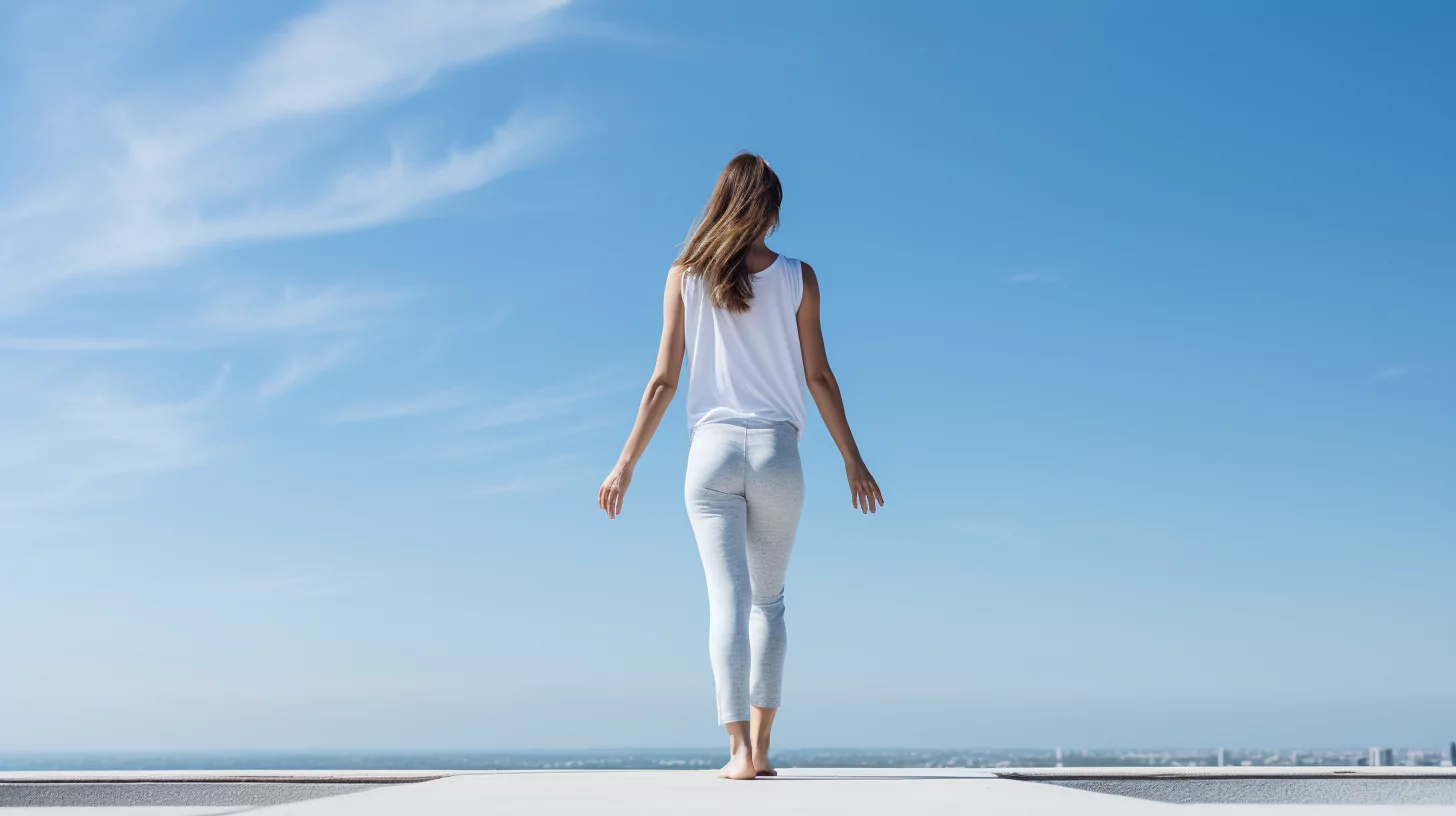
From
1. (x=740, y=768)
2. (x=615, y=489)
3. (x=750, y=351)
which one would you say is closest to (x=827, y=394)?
(x=750, y=351)

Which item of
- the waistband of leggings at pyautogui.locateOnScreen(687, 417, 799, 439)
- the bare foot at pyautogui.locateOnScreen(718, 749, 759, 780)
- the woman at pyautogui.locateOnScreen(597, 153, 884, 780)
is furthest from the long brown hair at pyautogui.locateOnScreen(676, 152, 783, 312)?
the bare foot at pyautogui.locateOnScreen(718, 749, 759, 780)

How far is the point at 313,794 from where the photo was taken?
550 cm

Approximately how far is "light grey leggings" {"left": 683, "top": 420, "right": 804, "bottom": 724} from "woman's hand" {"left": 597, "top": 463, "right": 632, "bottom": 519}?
0.25 metres

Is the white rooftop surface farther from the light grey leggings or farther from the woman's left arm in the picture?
the woman's left arm

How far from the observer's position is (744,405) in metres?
4.41

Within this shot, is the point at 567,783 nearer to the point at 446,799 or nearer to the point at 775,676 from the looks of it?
the point at 446,799

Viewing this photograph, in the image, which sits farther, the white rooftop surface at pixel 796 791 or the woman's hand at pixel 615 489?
the woman's hand at pixel 615 489

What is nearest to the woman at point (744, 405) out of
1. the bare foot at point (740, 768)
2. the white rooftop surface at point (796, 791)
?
the bare foot at point (740, 768)

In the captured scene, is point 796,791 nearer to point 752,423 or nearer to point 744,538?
point 744,538

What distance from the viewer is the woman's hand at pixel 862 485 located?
4.71 metres

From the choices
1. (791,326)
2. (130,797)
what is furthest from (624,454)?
(130,797)

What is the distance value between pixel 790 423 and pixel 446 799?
1909 mm

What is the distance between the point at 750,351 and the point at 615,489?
0.74 metres

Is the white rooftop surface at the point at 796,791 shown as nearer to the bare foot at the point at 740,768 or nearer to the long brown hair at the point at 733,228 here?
the bare foot at the point at 740,768
